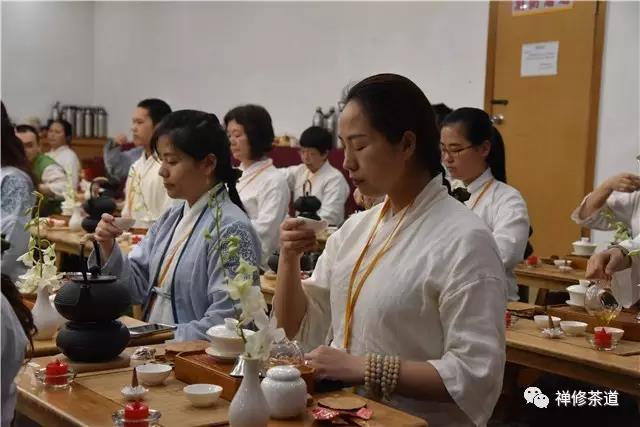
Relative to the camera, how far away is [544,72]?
6844 mm

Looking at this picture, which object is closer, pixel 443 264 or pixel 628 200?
pixel 443 264

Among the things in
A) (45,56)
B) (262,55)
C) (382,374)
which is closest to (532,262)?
(382,374)

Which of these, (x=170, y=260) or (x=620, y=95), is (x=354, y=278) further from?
(x=620, y=95)

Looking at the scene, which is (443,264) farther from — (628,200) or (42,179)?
(42,179)

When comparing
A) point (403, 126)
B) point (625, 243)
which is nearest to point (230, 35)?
point (625, 243)

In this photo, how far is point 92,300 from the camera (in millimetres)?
2385

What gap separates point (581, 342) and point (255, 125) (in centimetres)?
286

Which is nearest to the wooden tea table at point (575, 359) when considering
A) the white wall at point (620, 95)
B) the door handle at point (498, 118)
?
the white wall at point (620, 95)

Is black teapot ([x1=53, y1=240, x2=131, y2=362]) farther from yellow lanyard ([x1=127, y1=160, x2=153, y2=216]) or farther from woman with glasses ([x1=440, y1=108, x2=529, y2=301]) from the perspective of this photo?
yellow lanyard ([x1=127, y1=160, x2=153, y2=216])

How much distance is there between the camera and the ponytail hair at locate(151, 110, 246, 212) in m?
3.04

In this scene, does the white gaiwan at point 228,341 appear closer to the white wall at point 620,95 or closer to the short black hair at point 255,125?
the short black hair at point 255,125

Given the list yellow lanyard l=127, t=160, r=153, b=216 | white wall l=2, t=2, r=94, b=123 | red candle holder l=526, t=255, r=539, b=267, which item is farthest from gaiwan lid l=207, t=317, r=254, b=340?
white wall l=2, t=2, r=94, b=123

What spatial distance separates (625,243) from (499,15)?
4292 millimetres

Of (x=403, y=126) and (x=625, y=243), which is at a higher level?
(x=403, y=126)
